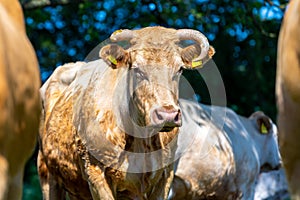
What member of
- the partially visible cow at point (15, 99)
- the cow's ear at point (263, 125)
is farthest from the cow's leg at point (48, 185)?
the partially visible cow at point (15, 99)

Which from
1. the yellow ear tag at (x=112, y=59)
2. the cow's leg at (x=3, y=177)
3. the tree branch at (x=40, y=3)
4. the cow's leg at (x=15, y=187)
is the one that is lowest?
the tree branch at (x=40, y=3)

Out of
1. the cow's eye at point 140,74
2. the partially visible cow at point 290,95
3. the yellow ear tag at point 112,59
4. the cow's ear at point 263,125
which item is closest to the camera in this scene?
the partially visible cow at point 290,95

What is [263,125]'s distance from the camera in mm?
10961

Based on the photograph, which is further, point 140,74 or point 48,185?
point 48,185

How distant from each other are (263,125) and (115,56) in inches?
166

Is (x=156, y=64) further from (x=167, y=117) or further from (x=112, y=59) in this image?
(x=167, y=117)

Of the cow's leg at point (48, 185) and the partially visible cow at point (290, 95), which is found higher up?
the partially visible cow at point (290, 95)

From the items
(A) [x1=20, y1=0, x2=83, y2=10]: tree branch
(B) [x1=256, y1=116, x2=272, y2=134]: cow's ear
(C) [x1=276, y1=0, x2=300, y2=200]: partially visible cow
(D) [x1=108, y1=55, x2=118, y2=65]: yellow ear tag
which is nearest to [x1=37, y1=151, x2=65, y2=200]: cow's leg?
(D) [x1=108, y1=55, x2=118, y2=65]: yellow ear tag

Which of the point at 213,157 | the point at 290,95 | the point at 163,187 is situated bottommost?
the point at 213,157

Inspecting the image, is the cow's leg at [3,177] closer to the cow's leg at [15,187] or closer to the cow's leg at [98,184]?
the cow's leg at [15,187]

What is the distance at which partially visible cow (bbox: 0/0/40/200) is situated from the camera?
13.5 feet

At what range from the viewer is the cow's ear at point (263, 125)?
10.9m

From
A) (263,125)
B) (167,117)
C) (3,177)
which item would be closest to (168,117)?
(167,117)

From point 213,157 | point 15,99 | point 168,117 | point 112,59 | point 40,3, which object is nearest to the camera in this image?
point 15,99
